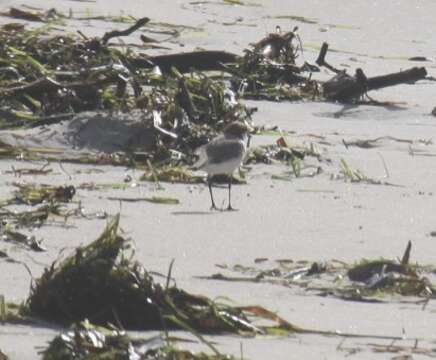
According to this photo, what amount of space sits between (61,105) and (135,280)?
272 cm

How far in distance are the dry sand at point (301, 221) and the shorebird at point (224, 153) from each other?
0.08 metres

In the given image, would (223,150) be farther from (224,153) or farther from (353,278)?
(353,278)

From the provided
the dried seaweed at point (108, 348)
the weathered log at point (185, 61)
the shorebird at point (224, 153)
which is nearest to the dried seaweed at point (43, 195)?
the shorebird at point (224, 153)

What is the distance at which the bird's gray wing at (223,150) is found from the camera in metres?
4.80

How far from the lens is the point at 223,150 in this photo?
15.7 ft

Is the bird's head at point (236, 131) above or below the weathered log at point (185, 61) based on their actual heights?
above

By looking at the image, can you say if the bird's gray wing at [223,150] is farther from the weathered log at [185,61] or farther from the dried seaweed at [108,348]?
the dried seaweed at [108,348]

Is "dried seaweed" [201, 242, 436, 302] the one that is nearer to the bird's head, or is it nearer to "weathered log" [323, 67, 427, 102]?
the bird's head

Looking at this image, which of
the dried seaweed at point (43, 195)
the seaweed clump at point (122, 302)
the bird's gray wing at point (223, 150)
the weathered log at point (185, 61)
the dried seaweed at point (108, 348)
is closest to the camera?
the dried seaweed at point (108, 348)

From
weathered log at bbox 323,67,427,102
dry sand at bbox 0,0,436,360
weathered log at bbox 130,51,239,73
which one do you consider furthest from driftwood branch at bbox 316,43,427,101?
weathered log at bbox 130,51,239,73

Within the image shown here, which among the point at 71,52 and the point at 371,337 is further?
Result: the point at 71,52

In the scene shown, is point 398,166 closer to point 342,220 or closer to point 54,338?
point 342,220

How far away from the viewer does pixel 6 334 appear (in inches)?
112

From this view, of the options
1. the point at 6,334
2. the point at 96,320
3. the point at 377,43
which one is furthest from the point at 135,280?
the point at 377,43
